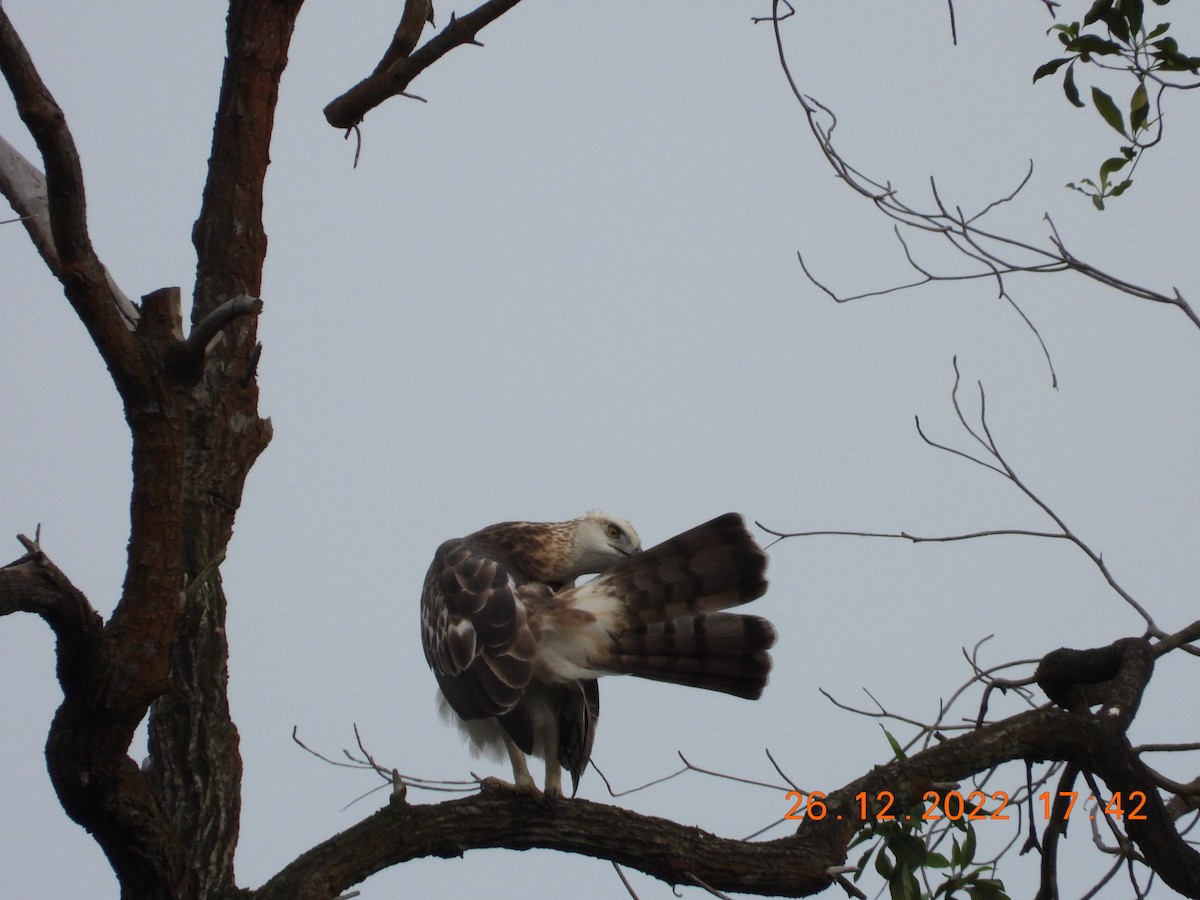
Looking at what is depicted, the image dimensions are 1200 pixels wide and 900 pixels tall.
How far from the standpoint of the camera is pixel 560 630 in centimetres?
411

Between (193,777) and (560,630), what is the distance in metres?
1.19

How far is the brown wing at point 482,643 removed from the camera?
13.3 feet

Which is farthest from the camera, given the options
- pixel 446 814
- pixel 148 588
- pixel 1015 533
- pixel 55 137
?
pixel 1015 533

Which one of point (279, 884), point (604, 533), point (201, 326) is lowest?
point (279, 884)

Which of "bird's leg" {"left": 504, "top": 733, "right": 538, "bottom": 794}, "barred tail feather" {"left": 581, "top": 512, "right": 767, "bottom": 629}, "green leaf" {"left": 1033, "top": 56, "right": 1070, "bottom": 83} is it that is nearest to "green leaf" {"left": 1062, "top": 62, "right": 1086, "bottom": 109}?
"green leaf" {"left": 1033, "top": 56, "right": 1070, "bottom": 83}

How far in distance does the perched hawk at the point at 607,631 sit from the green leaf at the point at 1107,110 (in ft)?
5.31

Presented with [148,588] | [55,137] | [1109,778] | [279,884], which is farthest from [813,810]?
[55,137]

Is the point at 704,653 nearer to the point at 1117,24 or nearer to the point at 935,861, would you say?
the point at 935,861

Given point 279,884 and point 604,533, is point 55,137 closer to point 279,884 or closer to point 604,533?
point 279,884

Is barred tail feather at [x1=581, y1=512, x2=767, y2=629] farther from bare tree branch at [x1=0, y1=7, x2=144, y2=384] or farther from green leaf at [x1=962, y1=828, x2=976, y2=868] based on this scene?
bare tree branch at [x1=0, y1=7, x2=144, y2=384]

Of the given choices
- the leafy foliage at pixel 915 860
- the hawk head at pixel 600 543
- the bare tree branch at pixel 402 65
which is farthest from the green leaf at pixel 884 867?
the bare tree branch at pixel 402 65

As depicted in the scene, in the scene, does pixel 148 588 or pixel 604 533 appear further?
pixel 604 533

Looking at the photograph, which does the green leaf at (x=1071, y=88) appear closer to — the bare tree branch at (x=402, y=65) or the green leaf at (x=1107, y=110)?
the green leaf at (x=1107, y=110)

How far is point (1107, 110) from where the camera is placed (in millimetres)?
3578
